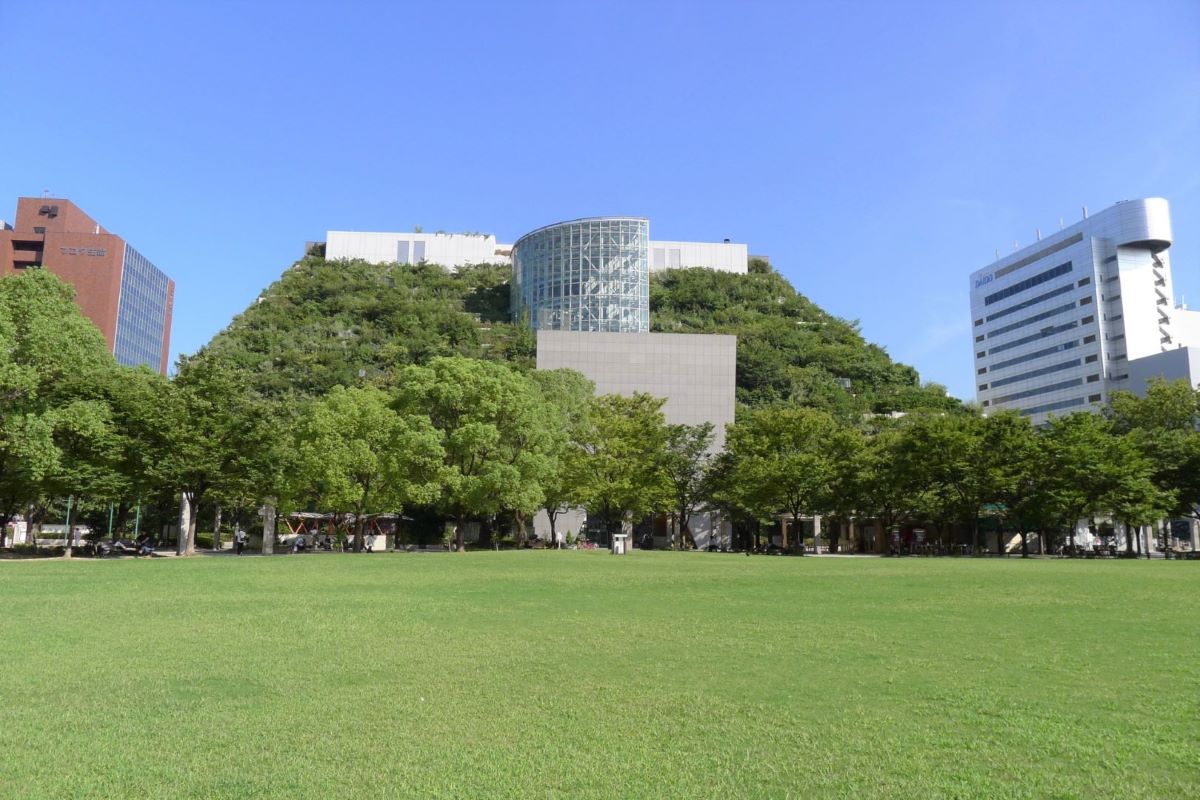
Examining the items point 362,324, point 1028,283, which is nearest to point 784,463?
point 362,324

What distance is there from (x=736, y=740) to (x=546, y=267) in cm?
9534

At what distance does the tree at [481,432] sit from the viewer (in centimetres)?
4319

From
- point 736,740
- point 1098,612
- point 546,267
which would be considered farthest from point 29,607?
point 546,267

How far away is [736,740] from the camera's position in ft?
17.8

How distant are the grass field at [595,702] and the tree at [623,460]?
125 feet

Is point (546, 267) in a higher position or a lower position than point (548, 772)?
higher

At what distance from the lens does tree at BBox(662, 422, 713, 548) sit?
190 feet

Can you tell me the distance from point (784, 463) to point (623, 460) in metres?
9.91

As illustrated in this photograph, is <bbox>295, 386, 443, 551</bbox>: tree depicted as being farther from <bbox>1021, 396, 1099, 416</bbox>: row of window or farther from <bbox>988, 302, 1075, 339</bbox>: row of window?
<bbox>988, 302, 1075, 339</bbox>: row of window

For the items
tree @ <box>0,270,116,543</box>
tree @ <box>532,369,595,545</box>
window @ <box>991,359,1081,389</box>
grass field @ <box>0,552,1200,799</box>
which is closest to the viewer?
grass field @ <box>0,552,1200,799</box>

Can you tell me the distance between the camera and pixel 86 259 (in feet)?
347

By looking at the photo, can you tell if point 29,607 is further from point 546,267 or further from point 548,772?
point 546,267

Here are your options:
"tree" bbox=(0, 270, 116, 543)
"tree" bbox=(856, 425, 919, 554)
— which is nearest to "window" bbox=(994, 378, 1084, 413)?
"tree" bbox=(856, 425, 919, 554)

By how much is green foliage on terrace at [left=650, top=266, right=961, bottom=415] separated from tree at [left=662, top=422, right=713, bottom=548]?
26.9m
